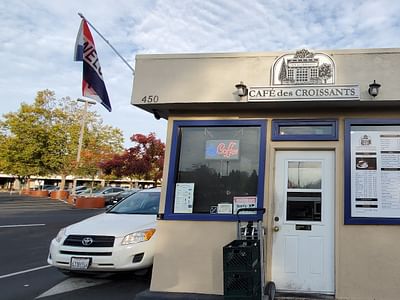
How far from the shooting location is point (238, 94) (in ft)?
18.4

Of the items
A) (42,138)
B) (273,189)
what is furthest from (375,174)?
(42,138)

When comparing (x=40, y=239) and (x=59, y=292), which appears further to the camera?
(x=40, y=239)

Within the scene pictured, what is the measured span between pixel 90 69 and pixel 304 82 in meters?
4.16

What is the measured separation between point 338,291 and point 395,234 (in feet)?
3.81

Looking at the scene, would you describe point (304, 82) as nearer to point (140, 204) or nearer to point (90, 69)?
point (90, 69)

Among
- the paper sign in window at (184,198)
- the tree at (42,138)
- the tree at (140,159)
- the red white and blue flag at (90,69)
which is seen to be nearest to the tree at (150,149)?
the tree at (140,159)

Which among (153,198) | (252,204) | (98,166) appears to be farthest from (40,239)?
(98,166)

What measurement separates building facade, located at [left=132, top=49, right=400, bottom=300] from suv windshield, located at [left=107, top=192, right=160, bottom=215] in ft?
5.82

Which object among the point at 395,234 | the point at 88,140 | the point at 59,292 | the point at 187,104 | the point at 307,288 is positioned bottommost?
the point at 59,292

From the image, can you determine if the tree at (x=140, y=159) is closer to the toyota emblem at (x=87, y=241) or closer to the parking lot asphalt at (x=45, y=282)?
the parking lot asphalt at (x=45, y=282)

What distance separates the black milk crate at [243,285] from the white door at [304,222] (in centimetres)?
108

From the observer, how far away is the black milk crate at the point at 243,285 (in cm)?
455

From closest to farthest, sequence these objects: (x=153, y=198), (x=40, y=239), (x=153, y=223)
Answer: (x=153, y=223) → (x=153, y=198) → (x=40, y=239)

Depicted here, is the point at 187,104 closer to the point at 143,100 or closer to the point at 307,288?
the point at 143,100
